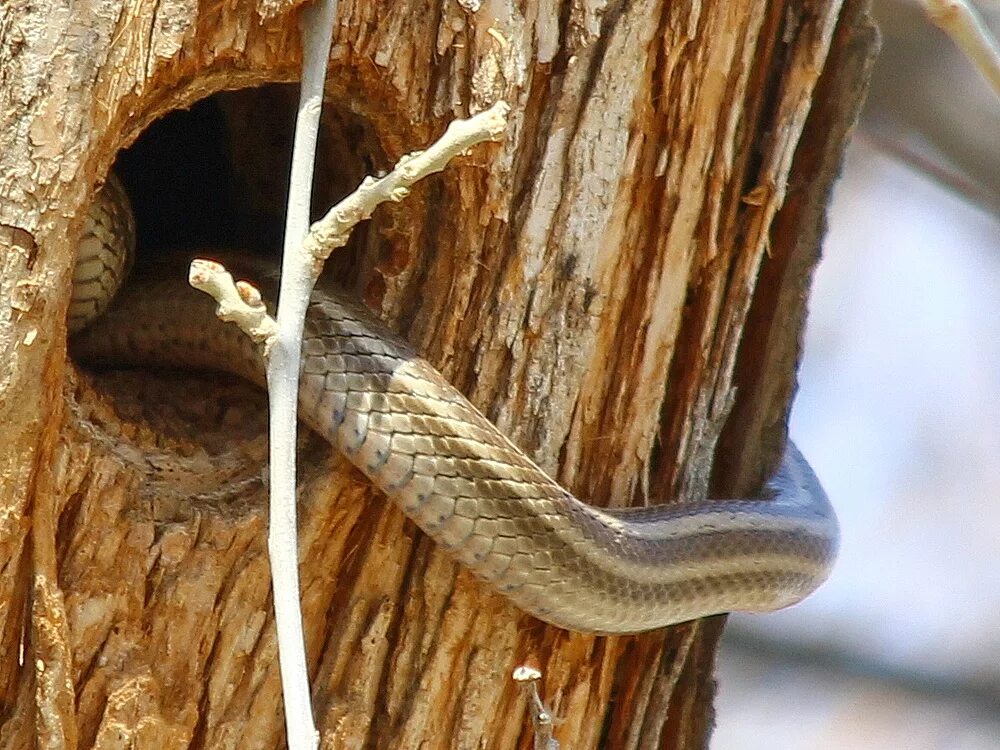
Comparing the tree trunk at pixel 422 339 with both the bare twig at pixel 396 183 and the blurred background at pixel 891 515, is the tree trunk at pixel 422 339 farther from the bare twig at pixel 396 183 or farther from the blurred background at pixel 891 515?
the blurred background at pixel 891 515

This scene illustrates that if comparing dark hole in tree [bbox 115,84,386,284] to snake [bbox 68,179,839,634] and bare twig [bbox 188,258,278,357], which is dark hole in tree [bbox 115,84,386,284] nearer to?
snake [bbox 68,179,839,634]

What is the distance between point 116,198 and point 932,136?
285 centimetres

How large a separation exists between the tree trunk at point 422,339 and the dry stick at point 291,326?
0.34 meters

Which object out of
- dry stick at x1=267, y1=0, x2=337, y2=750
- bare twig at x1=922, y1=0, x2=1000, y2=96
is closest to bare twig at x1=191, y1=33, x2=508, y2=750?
dry stick at x1=267, y1=0, x2=337, y2=750

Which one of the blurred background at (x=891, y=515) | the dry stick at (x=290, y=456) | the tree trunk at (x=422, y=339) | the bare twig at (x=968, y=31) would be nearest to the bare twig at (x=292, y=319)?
the dry stick at (x=290, y=456)

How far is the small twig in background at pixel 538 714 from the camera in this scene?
6.58 ft

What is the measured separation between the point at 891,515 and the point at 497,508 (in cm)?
494

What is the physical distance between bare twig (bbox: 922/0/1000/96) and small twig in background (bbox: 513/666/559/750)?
105cm

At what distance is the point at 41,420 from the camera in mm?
1729

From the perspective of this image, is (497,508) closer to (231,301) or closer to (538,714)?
(538,714)

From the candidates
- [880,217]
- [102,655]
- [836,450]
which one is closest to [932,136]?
[880,217]

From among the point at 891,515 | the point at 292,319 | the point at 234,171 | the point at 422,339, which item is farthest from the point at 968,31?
the point at 891,515

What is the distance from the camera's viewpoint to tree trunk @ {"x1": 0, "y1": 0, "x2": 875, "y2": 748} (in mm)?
1718

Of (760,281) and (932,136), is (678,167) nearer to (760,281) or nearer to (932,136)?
(760,281)
